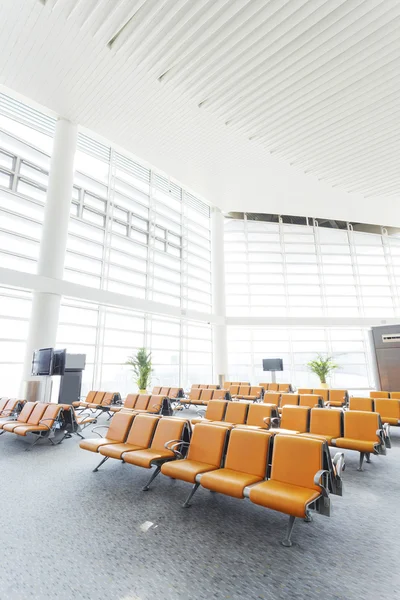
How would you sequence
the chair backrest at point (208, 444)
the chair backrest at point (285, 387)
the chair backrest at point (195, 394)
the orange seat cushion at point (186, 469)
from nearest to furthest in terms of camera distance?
1. the orange seat cushion at point (186, 469)
2. the chair backrest at point (208, 444)
3. the chair backrest at point (195, 394)
4. the chair backrest at point (285, 387)

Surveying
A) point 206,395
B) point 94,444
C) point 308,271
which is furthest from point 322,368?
point 94,444

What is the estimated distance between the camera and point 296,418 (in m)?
4.90

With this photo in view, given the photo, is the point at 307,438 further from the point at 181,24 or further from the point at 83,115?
the point at 83,115

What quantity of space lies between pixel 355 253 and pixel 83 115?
1579 centimetres

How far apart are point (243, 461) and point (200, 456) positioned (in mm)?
545

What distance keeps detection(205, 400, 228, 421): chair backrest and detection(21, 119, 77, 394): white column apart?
18.7ft

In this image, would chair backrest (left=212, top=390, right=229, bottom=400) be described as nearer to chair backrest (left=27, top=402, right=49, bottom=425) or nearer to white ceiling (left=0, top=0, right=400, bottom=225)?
chair backrest (left=27, top=402, right=49, bottom=425)

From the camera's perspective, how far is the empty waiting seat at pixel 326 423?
4.55 metres

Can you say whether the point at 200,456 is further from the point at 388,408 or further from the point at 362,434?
the point at 388,408

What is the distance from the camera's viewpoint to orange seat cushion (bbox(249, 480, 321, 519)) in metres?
2.25

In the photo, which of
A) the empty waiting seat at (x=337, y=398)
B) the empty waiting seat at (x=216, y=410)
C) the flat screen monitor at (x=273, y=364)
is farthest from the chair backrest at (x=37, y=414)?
the flat screen monitor at (x=273, y=364)

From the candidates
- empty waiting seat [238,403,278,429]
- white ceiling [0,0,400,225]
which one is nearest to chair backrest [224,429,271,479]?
empty waiting seat [238,403,278,429]

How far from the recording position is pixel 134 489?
3500mm

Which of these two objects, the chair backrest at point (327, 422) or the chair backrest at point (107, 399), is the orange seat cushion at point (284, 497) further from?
the chair backrest at point (107, 399)
